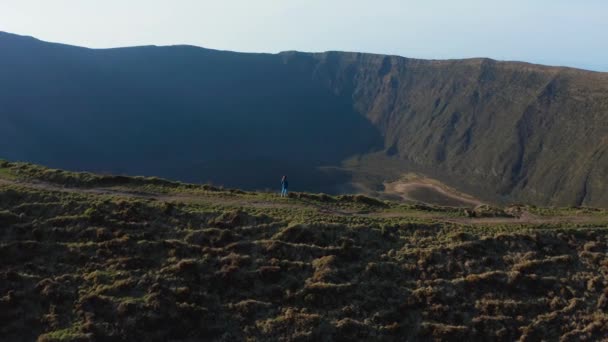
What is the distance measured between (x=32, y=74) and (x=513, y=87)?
146 meters

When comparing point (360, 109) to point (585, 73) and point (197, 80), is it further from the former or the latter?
point (585, 73)

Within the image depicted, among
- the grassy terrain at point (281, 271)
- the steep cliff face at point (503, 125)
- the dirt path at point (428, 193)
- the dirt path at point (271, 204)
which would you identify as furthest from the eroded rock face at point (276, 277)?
the steep cliff face at point (503, 125)

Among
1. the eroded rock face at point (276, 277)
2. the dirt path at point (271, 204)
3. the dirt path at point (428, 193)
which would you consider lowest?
the dirt path at point (428, 193)

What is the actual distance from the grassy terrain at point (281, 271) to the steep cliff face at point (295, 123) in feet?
277

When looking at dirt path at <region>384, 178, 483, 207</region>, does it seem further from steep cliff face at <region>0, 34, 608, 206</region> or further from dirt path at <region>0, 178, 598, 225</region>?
dirt path at <region>0, 178, 598, 225</region>

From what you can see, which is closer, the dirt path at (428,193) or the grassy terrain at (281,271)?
the grassy terrain at (281,271)

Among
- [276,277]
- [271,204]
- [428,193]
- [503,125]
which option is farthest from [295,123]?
[276,277]

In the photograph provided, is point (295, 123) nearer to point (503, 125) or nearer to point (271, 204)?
point (503, 125)

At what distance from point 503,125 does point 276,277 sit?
440ft

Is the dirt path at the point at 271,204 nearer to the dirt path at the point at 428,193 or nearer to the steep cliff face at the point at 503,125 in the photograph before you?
the dirt path at the point at 428,193

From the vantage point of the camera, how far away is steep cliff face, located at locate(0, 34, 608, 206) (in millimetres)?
120312

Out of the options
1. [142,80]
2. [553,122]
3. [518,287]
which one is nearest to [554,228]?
[518,287]

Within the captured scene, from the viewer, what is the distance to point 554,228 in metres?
Result: 27.5

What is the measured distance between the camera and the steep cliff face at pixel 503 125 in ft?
364
